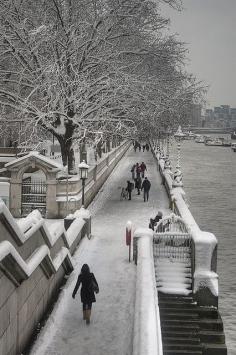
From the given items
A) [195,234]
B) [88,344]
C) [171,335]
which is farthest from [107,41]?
[88,344]

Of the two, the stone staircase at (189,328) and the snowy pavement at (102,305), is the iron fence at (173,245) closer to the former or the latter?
the snowy pavement at (102,305)

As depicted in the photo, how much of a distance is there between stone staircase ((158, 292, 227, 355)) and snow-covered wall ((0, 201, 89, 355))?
343 cm

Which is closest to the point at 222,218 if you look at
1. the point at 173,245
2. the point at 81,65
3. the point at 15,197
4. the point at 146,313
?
the point at 81,65

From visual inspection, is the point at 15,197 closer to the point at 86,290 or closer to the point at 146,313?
the point at 86,290

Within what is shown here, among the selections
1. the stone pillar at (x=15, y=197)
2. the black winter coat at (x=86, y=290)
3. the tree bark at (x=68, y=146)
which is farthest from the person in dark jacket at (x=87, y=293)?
the tree bark at (x=68, y=146)

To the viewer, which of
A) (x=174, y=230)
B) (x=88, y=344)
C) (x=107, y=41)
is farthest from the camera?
(x=107, y=41)

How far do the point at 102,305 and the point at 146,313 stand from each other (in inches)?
120

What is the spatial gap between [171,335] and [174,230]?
17.4 feet

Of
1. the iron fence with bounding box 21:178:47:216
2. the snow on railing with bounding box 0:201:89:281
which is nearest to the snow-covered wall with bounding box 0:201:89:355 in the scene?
the snow on railing with bounding box 0:201:89:281

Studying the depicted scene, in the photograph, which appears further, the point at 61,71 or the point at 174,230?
the point at 61,71

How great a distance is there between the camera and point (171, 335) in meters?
14.2

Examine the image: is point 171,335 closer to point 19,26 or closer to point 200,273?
point 200,273

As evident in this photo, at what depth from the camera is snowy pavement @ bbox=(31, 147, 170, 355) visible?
1034cm

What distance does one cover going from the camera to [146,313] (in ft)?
31.9
